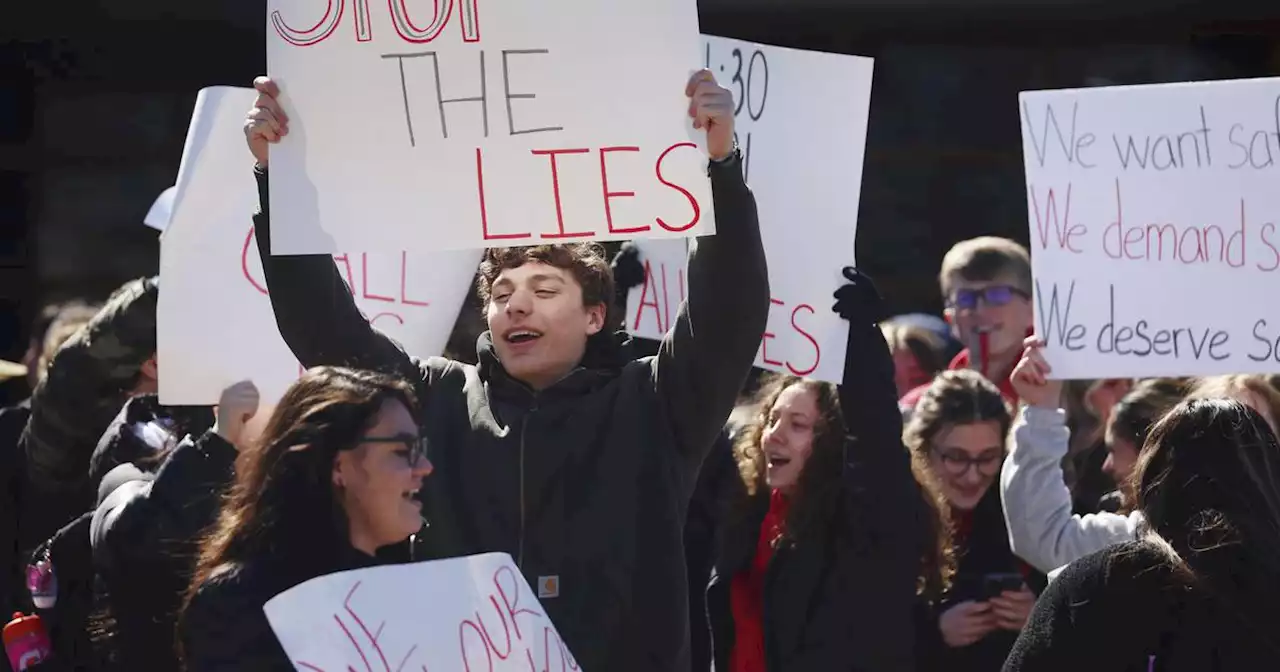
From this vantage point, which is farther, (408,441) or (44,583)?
(44,583)

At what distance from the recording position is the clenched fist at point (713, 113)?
301 cm

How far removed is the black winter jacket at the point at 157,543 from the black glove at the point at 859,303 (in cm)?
129

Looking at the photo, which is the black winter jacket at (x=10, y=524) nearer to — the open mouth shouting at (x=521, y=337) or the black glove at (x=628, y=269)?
the black glove at (x=628, y=269)

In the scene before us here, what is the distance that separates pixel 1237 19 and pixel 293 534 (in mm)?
6064

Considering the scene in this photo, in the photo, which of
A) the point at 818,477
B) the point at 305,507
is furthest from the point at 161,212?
the point at 305,507

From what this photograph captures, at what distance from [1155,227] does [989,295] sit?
2.14 feet

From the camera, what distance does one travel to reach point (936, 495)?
4.13 meters

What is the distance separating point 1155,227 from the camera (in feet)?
13.7

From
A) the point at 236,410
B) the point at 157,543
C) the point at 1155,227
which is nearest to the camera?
the point at 157,543

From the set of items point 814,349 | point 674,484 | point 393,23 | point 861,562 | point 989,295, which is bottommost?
point 861,562

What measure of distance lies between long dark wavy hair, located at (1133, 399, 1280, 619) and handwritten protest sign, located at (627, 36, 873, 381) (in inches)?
48.3

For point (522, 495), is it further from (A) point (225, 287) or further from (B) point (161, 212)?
(B) point (161, 212)

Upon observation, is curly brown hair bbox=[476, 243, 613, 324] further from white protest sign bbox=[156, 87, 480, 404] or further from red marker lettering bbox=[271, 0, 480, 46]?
white protest sign bbox=[156, 87, 480, 404]

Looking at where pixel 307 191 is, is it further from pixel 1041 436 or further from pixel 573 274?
pixel 1041 436
